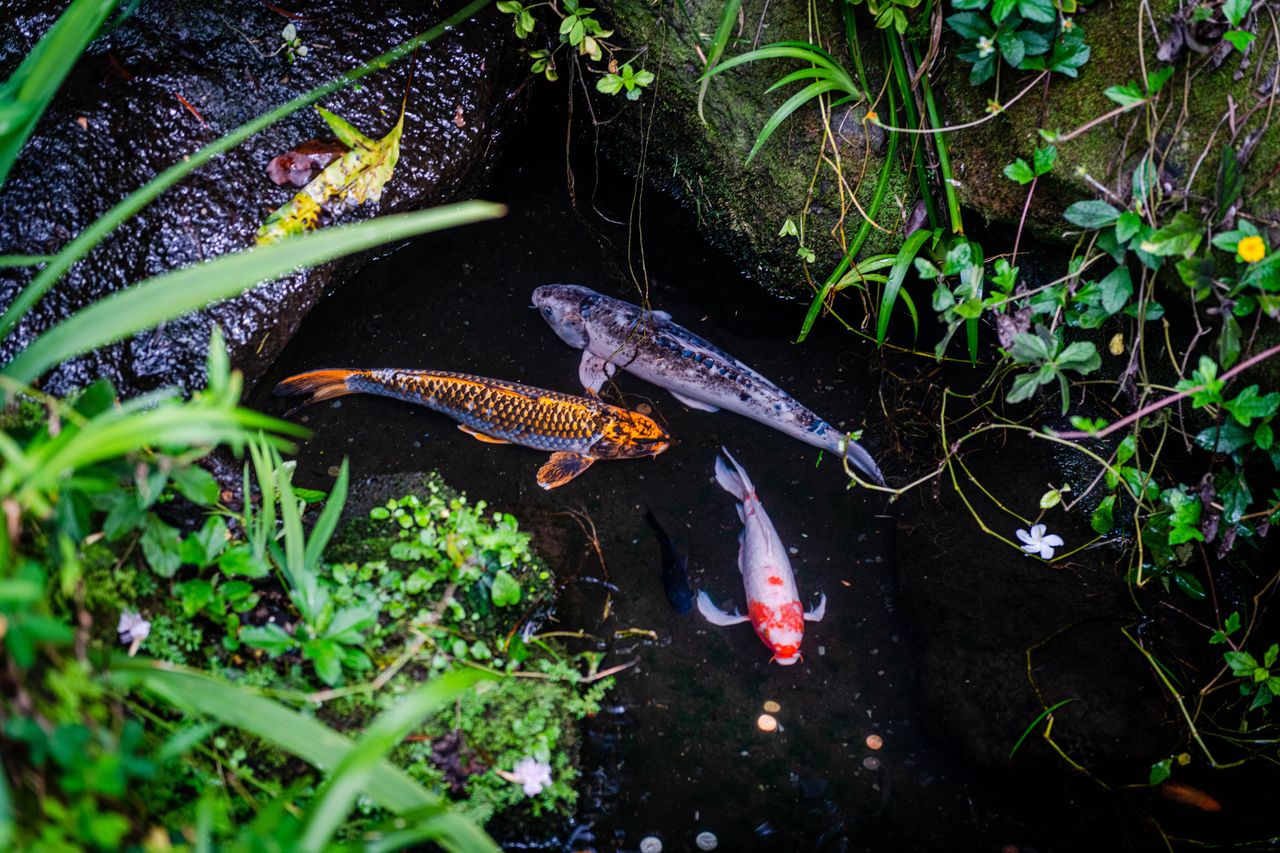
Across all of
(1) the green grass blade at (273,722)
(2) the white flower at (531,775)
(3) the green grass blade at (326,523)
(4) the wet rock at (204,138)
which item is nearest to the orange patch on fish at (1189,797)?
(2) the white flower at (531,775)

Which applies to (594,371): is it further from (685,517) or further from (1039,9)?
(1039,9)

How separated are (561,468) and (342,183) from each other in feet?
5.50

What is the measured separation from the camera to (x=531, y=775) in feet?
9.09

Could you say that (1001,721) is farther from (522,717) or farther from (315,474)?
(315,474)

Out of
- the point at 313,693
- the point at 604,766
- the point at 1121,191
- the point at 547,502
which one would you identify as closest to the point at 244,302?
the point at 547,502

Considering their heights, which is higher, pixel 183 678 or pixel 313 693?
pixel 183 678

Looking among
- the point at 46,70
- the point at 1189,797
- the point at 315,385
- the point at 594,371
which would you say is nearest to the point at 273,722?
the point at 46,70

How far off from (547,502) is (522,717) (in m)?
1.15

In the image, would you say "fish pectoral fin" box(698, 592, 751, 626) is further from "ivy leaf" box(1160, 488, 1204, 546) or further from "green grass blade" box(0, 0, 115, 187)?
"green grass blade" box(0, 0, 115, 187)

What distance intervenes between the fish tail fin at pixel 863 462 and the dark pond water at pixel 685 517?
0.09 meters

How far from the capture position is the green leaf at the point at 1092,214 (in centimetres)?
305

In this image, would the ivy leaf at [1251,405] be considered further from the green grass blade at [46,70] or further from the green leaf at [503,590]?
the green grass blade at [46,70]

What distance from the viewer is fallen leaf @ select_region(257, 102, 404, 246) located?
12.4 feet

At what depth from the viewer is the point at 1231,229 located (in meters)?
2.92
